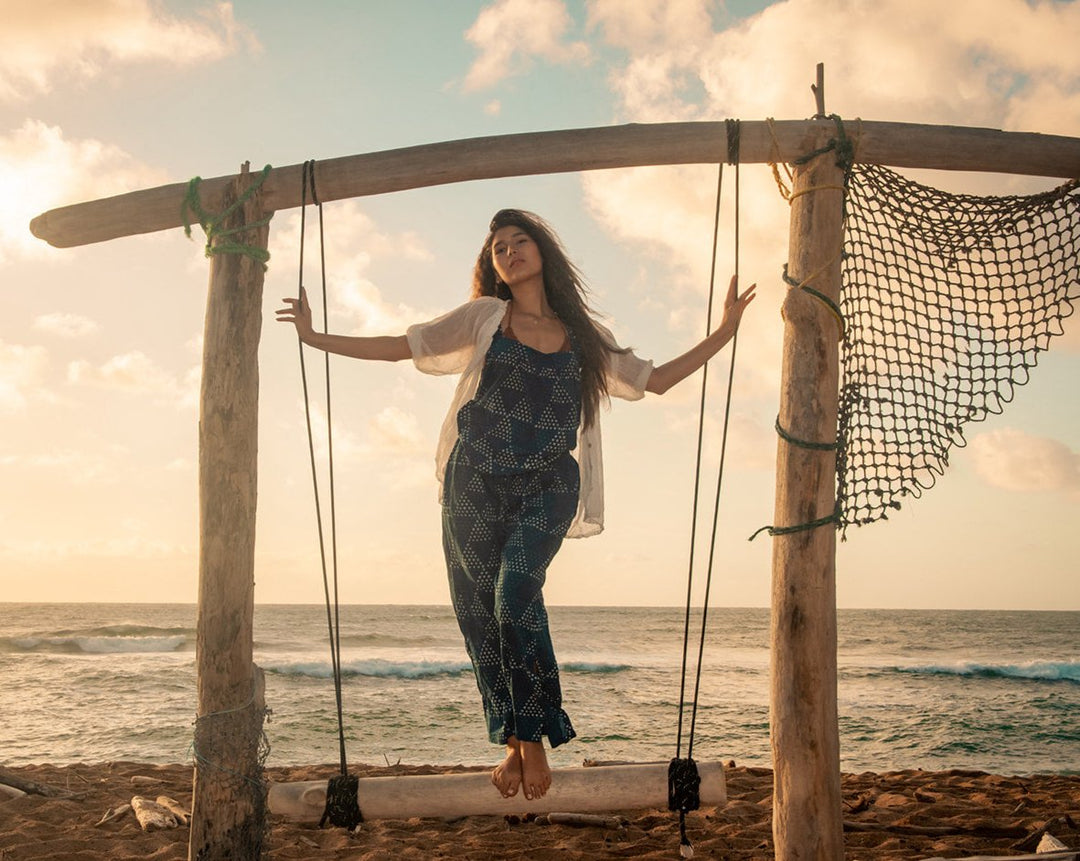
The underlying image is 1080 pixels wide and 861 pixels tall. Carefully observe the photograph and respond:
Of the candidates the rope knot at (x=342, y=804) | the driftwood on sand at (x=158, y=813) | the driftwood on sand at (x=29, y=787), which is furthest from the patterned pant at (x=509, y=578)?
the driftwood on sand at (x=29, y=787)

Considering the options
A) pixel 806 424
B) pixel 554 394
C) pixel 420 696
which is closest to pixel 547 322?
pixel 554 394

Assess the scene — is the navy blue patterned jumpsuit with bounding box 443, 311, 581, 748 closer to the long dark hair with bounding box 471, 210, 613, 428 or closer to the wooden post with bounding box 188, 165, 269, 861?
the long dark hair with bounding box 471, 210, 613, 428

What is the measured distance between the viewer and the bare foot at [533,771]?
3.06m

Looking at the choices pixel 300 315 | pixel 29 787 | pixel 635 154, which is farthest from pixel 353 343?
pixel 29 787

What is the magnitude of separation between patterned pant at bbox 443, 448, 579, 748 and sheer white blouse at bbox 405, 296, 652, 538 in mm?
164

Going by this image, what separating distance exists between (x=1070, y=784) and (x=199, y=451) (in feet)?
20.6

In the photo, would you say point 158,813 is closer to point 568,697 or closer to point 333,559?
point 333,559

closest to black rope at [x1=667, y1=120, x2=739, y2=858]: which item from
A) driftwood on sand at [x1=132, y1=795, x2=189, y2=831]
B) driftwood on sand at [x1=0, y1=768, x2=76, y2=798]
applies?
driftwood on sand at [x1=132, y1=795, x2=189, y2=831]

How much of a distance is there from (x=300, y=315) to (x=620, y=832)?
3158mm

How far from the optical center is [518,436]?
3.34 meters

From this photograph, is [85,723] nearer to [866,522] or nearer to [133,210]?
[133,210]

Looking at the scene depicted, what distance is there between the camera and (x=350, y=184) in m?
3.65

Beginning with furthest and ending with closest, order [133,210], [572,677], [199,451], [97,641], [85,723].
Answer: [97,641]
[572,677]
[85,723]
[133,210]
[199,451]

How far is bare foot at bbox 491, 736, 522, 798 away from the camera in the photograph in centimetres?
307
